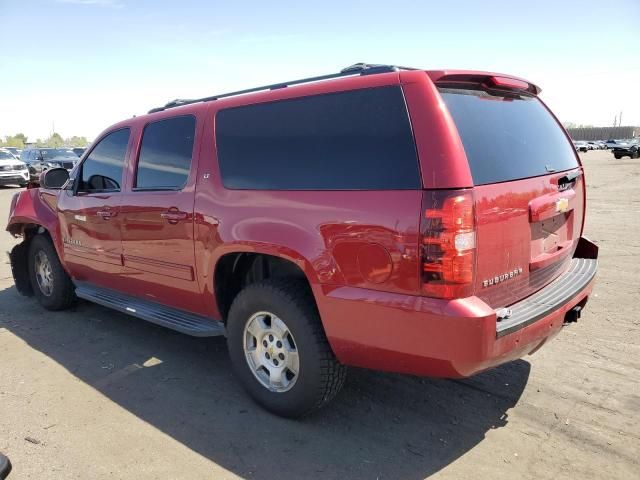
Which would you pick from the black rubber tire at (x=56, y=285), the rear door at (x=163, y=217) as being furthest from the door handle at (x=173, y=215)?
the black rubber tire at (x=56, y=285)

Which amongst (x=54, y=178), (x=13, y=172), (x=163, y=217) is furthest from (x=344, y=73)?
(x=13, y=172)

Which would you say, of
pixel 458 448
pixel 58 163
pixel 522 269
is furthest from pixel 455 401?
pixel 58 163

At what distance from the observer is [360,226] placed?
2.58 m

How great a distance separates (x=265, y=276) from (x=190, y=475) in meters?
1.36

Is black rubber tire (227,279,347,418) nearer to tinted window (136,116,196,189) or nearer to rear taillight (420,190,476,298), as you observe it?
rear taillight (420,190,476,298)

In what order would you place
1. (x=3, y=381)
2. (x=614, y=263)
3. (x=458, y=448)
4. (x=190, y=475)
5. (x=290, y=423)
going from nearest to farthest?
(x=190, y=475), (x=458, y=448), (x=290, y=423), (x=3, y=381), (x=614, y=263)

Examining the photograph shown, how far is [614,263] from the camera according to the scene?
6.57 m

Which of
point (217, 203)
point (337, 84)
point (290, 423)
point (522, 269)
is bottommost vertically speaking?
point (290, 423)

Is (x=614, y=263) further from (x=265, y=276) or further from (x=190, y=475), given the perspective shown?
(x=190, y=475)

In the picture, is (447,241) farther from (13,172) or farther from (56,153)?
(56,153)

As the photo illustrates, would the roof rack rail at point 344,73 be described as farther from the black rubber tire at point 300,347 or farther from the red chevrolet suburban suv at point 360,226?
the black rubber tire at point 300,347

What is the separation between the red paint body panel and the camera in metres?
2.41

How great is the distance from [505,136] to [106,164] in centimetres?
356

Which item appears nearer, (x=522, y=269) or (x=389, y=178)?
(x=389, y=178)
